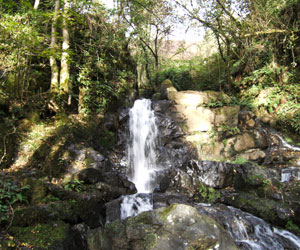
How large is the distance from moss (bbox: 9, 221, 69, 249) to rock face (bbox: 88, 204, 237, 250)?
537 millimetres

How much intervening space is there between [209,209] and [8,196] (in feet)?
15.3

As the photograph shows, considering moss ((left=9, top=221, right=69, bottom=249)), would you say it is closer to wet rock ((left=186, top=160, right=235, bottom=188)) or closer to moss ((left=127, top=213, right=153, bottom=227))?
moss ((left=127, top=213, right=153, bottom=227))

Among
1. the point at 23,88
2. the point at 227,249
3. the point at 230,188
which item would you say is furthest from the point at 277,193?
the point at 23,88

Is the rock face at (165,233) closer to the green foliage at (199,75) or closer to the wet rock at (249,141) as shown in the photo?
the wet rock at (249,141)

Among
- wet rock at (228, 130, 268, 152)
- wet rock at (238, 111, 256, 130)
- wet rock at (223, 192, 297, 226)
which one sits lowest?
wet rock at (223, 192, 297, 226)

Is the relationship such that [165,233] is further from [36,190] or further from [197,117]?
[197,117]

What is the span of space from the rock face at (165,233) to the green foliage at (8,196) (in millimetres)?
1575

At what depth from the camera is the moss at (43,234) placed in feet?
11.2

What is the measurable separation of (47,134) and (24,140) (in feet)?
2.32

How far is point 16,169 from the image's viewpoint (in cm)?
600

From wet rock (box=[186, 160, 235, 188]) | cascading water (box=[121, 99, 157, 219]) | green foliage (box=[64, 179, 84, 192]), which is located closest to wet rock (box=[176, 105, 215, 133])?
cascading water (box=[121, 99, 157, 219])

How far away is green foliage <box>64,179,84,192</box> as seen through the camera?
214 inches

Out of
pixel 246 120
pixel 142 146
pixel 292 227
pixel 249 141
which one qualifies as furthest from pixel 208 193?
pixel 246 120

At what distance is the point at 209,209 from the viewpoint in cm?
551
